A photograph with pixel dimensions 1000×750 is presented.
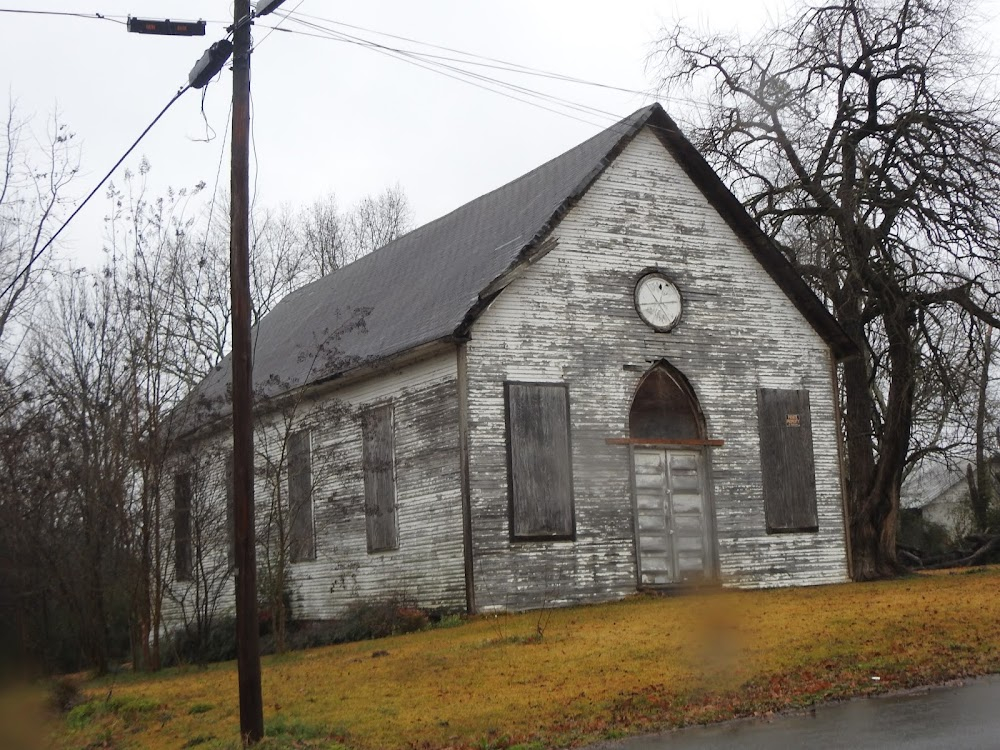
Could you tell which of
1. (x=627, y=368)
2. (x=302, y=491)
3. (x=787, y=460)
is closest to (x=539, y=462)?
(x=627, y=368)

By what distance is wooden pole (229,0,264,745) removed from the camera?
11430mm

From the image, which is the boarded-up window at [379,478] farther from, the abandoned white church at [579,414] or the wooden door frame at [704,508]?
the wooden door frame at [704,508]

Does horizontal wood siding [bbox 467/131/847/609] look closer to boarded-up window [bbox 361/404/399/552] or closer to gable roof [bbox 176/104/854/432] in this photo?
gable roof [bbox 176/104/854/432]

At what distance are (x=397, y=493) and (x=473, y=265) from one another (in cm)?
434

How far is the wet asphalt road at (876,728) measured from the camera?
9.47 meters

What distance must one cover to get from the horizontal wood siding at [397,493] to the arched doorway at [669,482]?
3311 millimetres

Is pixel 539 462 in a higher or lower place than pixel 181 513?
higher

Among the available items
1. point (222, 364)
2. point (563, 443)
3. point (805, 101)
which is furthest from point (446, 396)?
point (222, 364)

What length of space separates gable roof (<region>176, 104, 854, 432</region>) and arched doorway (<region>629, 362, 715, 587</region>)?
10.7 feet

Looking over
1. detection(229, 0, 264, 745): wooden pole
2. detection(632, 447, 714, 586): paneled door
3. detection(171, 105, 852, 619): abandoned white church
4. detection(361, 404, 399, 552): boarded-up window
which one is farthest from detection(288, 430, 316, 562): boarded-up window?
detection(229, 0, 264, 745): wooden pole

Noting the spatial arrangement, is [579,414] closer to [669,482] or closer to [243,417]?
[669,482]

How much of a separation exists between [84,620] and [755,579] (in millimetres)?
11864

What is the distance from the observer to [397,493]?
2206 cm

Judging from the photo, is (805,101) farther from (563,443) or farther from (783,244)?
(563,443)
